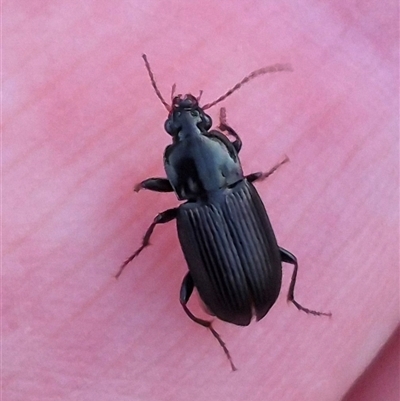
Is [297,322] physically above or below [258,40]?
below

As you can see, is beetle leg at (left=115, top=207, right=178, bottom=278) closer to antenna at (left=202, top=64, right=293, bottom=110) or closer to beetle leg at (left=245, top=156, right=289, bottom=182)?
beetle leg at (left=245, top=156, right=289, bottom=182)

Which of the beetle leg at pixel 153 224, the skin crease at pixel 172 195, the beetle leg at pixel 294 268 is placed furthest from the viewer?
the beetle leg at pixel 294 268

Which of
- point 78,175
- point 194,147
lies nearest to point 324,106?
point 194,147

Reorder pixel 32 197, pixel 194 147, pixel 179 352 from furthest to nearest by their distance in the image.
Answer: pixel 194 147 < pixel 179 352 < pixel 32 197

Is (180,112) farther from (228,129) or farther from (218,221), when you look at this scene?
(218,221)

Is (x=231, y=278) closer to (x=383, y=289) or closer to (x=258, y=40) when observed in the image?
(x=383, y=289)

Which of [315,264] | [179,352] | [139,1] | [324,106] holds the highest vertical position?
[324,106]

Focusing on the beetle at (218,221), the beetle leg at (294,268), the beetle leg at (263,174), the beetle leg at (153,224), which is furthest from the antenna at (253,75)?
the beetle leg at (294,268)

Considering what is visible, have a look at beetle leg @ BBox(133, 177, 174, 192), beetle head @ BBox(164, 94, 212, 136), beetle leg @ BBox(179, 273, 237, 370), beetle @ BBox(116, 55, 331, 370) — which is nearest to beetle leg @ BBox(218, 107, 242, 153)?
beetle @ BBox(116, 55, 331, 370)

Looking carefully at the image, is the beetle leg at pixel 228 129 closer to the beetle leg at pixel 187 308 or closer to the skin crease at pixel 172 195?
the skin crease at pixel 172 195
